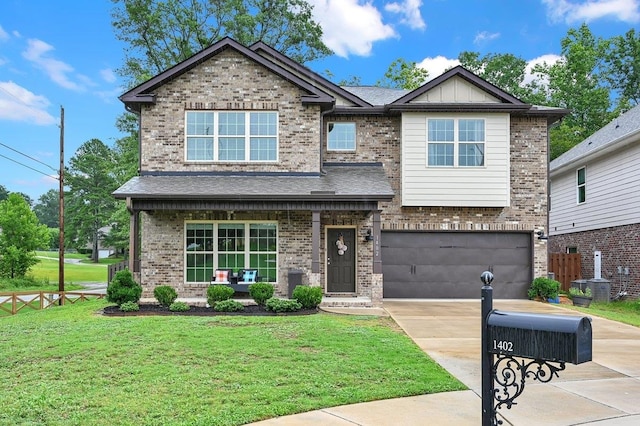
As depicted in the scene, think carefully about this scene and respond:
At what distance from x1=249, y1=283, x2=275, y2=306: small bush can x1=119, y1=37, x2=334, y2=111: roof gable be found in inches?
220

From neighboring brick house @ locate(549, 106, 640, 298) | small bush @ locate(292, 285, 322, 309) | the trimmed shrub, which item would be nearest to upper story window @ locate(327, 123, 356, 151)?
small bush @ locate(292, 285, 322, 309)

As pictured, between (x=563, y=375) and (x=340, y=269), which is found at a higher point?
(x=340, y=269)

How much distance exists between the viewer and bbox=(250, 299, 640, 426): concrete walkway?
5289mm

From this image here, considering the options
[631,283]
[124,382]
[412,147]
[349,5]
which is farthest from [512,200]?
[349,5]

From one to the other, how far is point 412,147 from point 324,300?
18.0ft

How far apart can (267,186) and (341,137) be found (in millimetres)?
3630

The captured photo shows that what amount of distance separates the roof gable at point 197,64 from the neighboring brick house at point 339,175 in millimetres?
40

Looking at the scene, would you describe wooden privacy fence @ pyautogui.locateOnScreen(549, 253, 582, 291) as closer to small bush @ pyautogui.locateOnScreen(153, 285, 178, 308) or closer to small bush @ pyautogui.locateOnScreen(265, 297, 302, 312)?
small bush @ pyautogui.locateOnScreen(265, 297, 302, 312)

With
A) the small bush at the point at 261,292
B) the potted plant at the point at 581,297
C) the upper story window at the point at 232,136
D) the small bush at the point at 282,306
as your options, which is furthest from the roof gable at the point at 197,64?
the potted plant at the point at 581,297

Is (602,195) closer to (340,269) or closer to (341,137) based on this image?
(341,137)

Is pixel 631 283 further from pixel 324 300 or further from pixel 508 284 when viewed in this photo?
pixel 324 300

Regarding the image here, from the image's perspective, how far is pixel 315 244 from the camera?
14.5 metres

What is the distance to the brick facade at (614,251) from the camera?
1789 cm

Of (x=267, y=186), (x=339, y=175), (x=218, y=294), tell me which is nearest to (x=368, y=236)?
(x=339, y=175)
